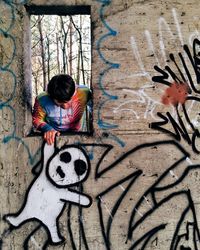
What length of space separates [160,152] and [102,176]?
59cm

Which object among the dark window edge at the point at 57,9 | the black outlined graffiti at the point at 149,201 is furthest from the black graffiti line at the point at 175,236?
the dark window edge at the point at 57,9

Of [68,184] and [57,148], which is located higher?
[57,148]

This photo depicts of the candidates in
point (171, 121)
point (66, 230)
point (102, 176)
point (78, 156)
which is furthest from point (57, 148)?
point (171, 121)

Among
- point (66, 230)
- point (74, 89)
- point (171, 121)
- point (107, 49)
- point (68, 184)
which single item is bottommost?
point (66, 230)

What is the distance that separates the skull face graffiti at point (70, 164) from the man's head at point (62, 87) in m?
0.52

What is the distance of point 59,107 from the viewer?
14.7 feet

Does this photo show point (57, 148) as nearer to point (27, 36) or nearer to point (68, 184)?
point (68, 184)

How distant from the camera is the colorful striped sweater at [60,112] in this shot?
14.5 ft

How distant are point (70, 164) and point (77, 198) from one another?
33 cm

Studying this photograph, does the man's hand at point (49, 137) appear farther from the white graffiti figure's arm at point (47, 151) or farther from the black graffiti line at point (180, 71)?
the black graffiti line at point (180, 71)

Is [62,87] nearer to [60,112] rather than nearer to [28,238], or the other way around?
[60,112]

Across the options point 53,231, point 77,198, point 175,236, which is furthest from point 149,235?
point 53,231

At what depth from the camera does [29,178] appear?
4191 mm

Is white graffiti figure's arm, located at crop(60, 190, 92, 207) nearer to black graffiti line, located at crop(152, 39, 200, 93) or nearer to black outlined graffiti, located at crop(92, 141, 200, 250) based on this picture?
black outlined graffiti, located at crop(92, 141, 200, 250)
